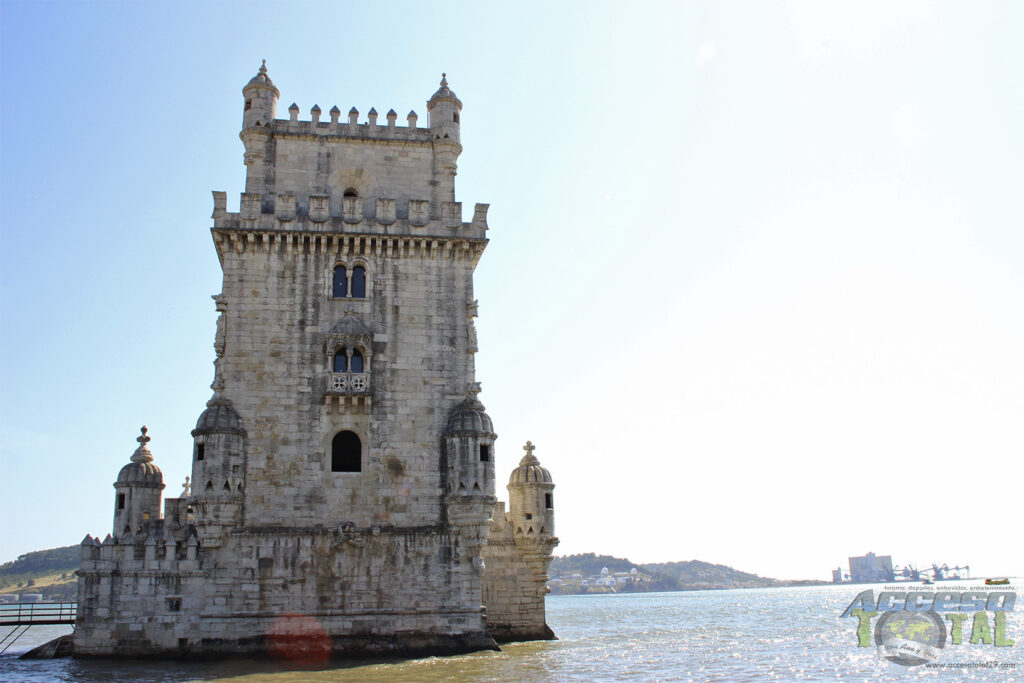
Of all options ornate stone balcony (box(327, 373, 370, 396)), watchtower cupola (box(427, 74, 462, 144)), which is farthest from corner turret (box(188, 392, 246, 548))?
watchtower cupola (box(427, 74, 462, 144))

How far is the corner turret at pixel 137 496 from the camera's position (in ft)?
88.5

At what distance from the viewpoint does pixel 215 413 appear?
87.7 feet

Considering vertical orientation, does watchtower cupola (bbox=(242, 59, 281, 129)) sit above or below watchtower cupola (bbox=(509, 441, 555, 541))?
above

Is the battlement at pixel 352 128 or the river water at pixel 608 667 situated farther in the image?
the battlement at pixel 352 128

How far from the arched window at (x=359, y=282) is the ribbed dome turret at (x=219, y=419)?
579 cm

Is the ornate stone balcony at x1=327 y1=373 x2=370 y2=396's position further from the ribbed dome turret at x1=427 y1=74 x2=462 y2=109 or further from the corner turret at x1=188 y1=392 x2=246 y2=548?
the ribbed dome turret at x1=427 y1=74 x2=462 y2=109

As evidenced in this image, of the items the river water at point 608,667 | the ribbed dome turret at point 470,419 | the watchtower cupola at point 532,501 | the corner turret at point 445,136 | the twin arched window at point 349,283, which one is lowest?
the river water at point 608,667

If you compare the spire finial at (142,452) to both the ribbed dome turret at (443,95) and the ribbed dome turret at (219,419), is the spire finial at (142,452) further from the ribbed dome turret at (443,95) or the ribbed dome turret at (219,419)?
the ribbed dome turret at (443,95)

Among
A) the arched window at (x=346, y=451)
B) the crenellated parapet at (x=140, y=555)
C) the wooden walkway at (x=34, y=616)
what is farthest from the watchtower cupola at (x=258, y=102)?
the wooden walkway at (x=34, y=616)

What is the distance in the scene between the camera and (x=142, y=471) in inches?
1107

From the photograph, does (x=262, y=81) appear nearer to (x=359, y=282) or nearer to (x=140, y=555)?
(x=359, y=282)

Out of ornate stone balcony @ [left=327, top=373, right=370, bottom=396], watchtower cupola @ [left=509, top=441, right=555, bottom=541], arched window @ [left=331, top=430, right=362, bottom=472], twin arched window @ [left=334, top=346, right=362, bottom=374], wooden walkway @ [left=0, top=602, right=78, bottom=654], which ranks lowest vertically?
wooden walkway @ [left=0, top=602, right=78, bottom=654]

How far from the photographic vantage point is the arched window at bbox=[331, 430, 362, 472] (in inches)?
1089

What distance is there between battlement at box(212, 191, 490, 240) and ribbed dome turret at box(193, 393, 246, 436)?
626cm
